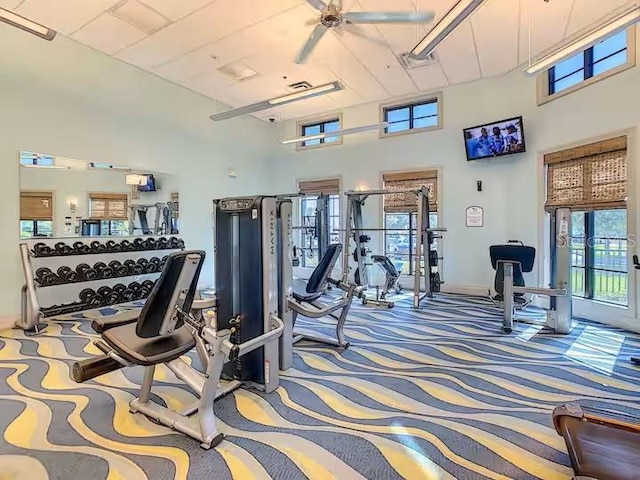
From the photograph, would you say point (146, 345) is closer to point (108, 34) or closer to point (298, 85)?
point (108, 34)

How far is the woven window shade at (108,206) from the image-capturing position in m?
5.52

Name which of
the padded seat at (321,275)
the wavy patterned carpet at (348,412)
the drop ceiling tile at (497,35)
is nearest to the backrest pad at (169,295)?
the wavy patterned carpet at (348,412)

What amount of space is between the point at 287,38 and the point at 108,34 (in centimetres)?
235

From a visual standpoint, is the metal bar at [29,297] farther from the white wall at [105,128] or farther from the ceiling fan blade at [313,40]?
the ceiling fan blade at [313,40]

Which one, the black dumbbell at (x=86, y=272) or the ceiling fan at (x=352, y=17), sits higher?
the ceiling fan at (x=352, y=17)

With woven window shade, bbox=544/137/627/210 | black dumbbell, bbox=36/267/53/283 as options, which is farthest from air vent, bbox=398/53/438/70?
black dumbbell, bbox=36/267/53/283

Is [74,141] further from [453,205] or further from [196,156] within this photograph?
[453,205]

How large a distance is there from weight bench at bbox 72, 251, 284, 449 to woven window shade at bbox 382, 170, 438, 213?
5.39 m

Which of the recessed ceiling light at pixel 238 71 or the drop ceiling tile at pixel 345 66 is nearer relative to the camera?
the drop ceiling tile at pixel 345 66

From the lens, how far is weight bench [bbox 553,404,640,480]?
1650 mm

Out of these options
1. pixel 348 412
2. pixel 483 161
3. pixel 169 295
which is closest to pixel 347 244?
pixel 483 161

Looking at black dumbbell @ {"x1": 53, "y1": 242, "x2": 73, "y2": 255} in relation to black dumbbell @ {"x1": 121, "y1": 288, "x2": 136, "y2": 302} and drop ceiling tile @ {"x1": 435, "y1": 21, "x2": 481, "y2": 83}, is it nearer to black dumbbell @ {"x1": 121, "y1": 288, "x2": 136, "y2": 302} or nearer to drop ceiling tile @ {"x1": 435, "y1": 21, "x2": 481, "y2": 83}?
black dumbbell @ {"x1": 121, "y1": 288, "x2": 136, "y2": 302}

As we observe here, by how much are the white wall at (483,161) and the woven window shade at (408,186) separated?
150 millimetres

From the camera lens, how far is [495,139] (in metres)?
6.11
